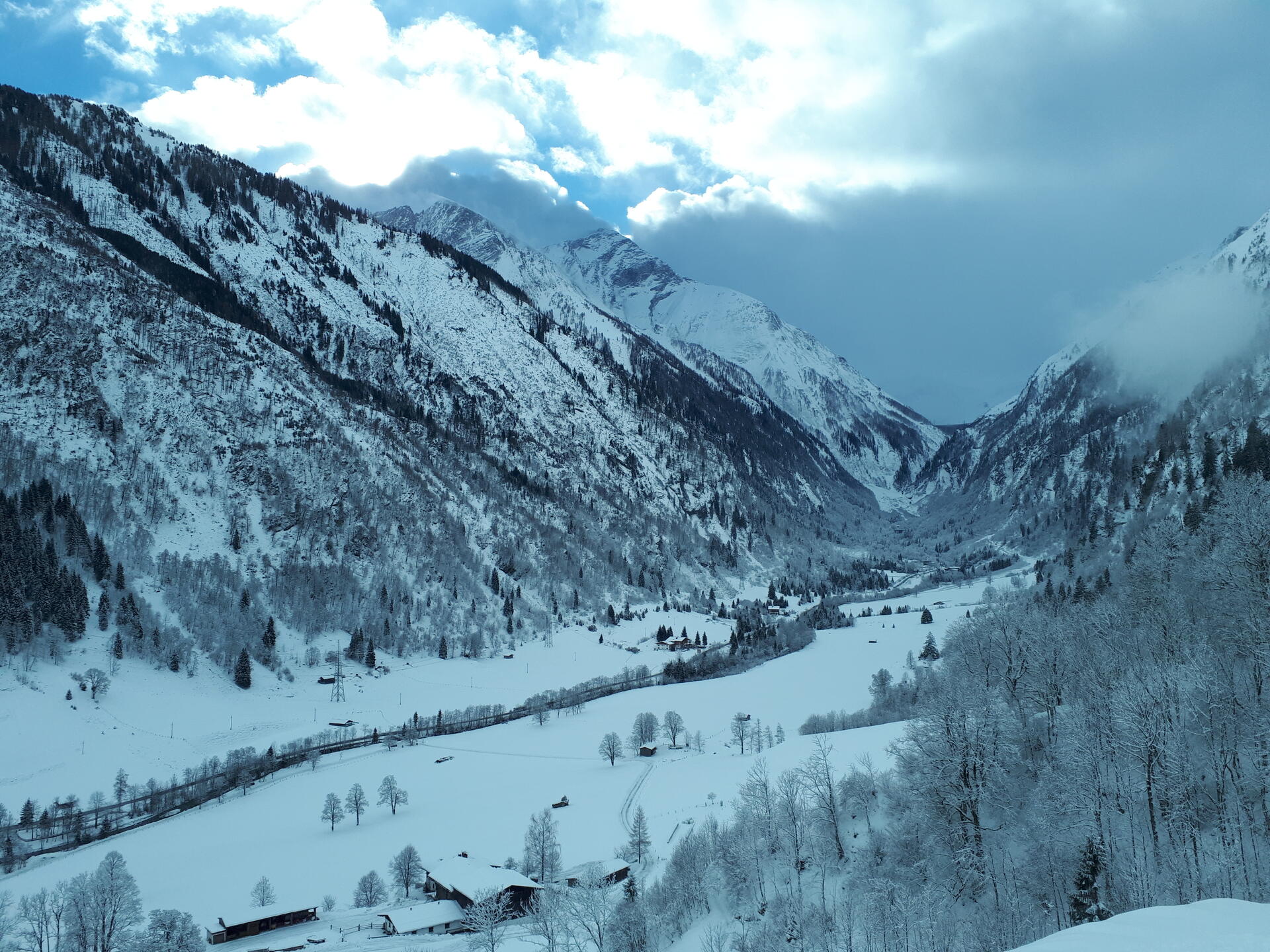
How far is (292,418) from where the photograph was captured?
352ft

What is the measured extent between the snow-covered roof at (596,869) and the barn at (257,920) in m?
13.4

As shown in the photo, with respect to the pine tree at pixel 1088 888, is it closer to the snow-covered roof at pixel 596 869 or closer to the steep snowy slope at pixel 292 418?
the snow-covered roof at pixel 596 869

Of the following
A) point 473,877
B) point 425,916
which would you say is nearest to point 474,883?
point 473,877

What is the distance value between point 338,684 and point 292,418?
4702 centimetres

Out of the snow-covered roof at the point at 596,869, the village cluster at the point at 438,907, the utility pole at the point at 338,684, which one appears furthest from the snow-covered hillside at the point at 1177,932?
the utility pole at the point at 338,684

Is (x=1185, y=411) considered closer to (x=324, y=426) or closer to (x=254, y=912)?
(x=324, y=426)

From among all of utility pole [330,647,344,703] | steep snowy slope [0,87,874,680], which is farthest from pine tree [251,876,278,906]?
steep snowy slope [0,87,874,680]

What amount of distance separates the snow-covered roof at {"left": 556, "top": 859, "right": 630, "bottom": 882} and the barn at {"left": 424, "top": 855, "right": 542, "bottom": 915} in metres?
2.13

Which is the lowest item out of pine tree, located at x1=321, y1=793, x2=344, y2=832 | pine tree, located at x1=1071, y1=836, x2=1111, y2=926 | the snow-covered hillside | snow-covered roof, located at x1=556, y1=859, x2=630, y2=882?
snow-covered roof, located at x1=556, y1=859, x2=630, y2=882

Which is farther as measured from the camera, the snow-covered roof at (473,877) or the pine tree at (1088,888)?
the snow-covered roof at (473,877)

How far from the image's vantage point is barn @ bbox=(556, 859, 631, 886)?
37144 mm

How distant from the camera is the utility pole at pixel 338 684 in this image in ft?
250

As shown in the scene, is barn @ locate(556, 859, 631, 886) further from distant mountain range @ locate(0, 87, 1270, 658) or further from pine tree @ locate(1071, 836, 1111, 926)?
distant mountain range @ locate(0, 87, 1270, 658)

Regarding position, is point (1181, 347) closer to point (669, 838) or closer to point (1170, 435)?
point (1170, 435)
